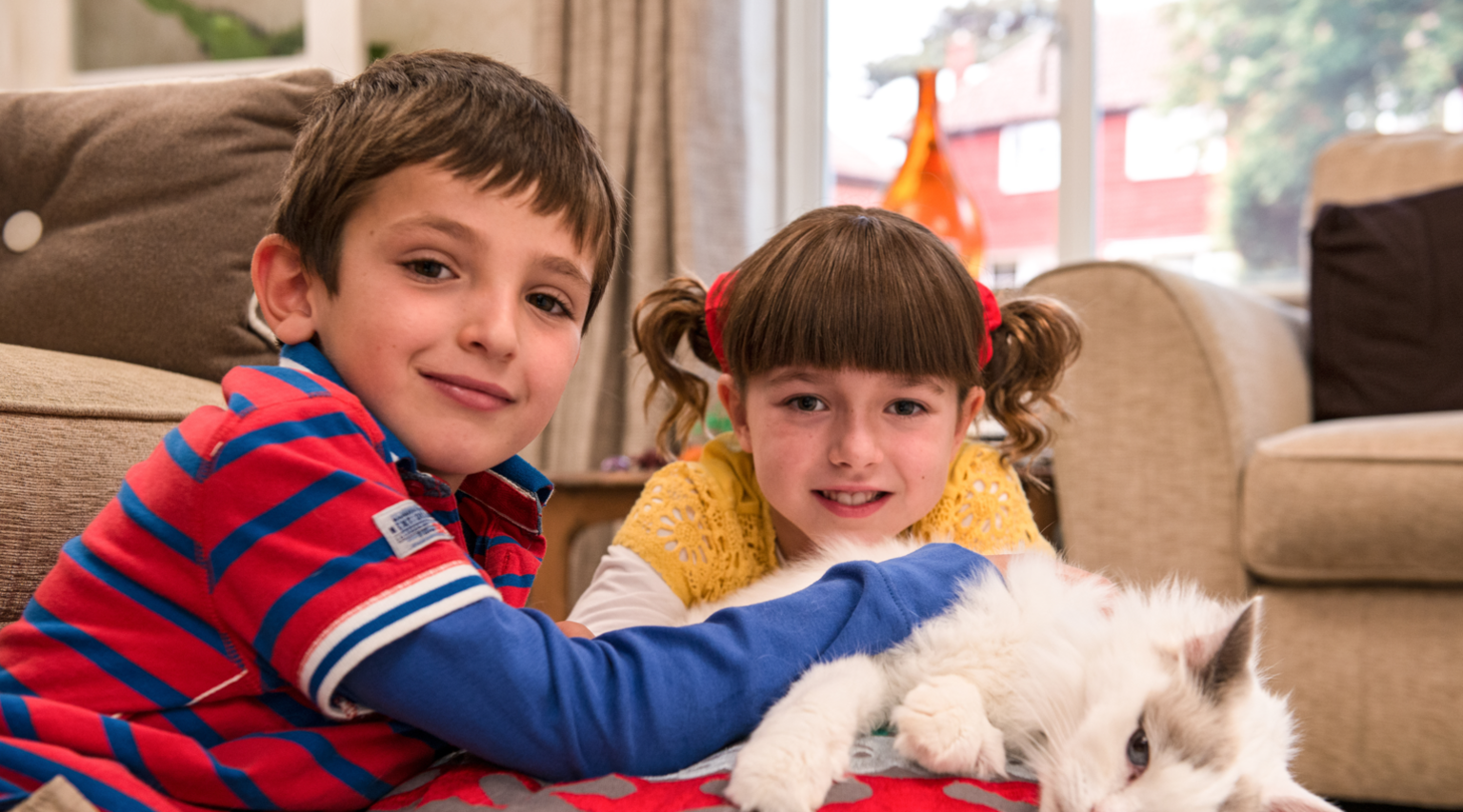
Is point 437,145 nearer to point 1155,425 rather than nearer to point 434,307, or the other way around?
point 434,307

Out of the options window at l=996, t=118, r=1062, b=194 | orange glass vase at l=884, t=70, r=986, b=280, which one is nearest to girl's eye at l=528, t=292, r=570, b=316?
orange glass vase at l=884, t=70, r=986, b=280

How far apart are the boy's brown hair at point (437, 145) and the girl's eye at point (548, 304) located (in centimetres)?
6

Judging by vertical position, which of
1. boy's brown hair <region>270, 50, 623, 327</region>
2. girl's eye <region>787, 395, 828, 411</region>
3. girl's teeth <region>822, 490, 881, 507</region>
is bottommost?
girl's teeth <region>822, 490, 881, 507</region>

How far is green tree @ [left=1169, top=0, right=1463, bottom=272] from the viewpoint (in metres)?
2.95

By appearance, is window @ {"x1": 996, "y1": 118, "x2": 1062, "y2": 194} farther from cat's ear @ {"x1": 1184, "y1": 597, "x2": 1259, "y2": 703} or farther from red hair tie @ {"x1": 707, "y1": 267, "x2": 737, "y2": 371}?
cat's ear @ {"x1": 1184, "y1": 597, "x2": 1259, "y2": 703}

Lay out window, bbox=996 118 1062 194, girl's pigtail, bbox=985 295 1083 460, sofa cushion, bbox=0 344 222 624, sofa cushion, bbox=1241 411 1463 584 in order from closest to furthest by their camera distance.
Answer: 1. sofa cushion, bbox=0 344 222 624
2. girl's pigtail, bbox=985 295 1083 460
3. sofa cushion, bbox=1241 411 1463 584
4. window, bbox=996 118 1062 194

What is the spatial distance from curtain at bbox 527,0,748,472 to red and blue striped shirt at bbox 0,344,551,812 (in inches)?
86.0

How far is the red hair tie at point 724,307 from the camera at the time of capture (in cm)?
126

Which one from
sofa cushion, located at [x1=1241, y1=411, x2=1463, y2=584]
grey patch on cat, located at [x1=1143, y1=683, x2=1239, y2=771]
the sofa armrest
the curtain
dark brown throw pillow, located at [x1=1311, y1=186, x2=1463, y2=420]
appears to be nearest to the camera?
grey patch on cat, located at [x1=1143, y1=683, x2=1239, y2=771]

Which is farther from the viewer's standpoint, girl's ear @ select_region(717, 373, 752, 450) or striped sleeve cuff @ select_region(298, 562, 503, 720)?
girl's ear @ select_region(717, 373, 752, 450)

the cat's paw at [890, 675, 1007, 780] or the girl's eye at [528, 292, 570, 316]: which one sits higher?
the girl's eye at [528, 292, 570, 316]

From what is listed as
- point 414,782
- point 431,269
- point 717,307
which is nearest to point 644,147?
point 717,307

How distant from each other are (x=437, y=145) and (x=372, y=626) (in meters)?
0.40

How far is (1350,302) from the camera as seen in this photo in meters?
2.24
